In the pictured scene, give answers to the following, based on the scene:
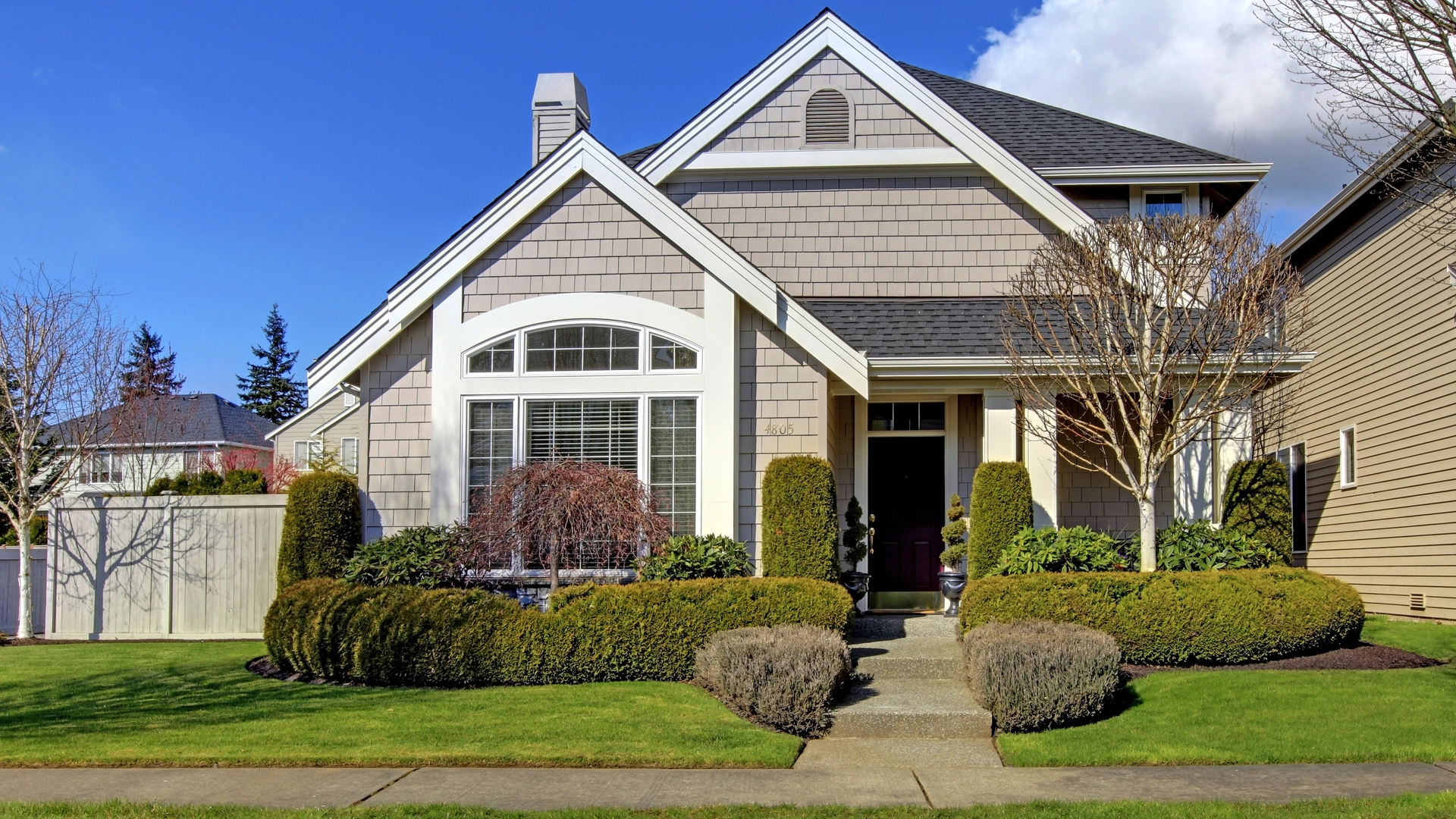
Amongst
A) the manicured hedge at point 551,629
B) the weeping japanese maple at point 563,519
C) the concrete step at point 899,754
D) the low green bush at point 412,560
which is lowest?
the concrete step at point 899,754

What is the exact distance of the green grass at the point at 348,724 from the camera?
7785 millimetres

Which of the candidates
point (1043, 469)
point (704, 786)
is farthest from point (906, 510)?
point (704, 786)

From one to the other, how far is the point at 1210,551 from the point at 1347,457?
724cm

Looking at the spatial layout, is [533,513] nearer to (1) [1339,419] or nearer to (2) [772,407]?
(2) [772,407]

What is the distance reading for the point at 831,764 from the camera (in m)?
7.90

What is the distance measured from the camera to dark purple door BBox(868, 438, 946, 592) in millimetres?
14367

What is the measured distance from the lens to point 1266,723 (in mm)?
8344

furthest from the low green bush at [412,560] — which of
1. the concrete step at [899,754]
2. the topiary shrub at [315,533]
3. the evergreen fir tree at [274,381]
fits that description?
the evergreen fir tree at [274,381]

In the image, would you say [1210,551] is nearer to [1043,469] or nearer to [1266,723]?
[1043,469]

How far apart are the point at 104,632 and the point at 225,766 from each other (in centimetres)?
833

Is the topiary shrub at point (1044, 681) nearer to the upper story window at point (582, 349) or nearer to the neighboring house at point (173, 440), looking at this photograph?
the upper story window at point (582, 349)

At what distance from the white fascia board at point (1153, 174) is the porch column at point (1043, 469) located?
4268mm

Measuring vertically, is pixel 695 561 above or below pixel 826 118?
below

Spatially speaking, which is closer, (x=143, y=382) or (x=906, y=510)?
(x=906, y=510)
